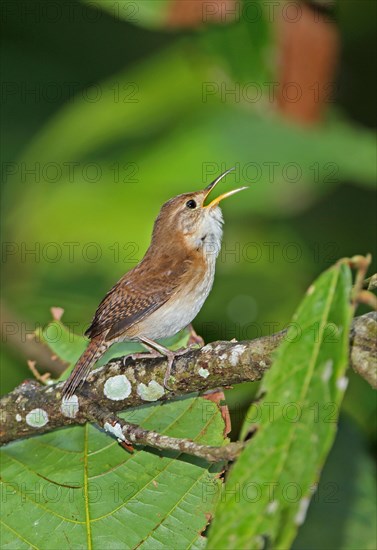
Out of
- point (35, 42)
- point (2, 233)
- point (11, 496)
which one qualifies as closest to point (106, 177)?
point (2, 233)

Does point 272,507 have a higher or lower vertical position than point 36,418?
higher

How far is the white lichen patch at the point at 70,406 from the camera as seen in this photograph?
10.8 ft

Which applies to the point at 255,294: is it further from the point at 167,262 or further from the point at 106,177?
the point at 106,177

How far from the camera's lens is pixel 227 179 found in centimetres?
483

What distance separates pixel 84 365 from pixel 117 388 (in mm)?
341

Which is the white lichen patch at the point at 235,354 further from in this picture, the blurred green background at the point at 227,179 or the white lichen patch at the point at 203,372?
the blurred green background at the point at 227,179

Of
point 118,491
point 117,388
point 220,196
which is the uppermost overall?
point 220,196

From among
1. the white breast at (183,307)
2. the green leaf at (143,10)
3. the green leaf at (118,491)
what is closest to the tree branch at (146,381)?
the green leaf at (118,491)

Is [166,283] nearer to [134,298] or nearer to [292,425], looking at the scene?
[134,298]

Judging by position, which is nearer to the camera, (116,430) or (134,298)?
(116,430)

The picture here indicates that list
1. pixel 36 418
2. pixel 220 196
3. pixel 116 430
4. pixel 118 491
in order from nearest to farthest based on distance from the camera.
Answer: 1. pixel 116 430
2. pixel 118 491
3. pixel 36 418
4. pixel 220 196

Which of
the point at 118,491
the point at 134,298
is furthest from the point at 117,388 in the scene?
the point at 134,298

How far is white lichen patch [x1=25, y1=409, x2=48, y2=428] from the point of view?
3.39 meters

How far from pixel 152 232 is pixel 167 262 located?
62cm
